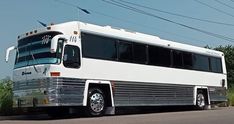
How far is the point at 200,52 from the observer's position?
2467 centimetres

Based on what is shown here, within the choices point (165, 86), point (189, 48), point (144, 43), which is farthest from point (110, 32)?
point (189, 48)

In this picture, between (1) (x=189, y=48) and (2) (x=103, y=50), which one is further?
(1) (x=189, y=48)

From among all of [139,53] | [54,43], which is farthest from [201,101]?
[54,43]

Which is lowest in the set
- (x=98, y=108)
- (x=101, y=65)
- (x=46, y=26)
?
(x=98, y=108)

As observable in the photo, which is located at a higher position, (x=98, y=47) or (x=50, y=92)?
(x=98, y=47)

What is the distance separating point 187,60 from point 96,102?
7.43 m

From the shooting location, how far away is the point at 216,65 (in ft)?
85.3

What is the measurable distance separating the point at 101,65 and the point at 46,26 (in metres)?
2.48

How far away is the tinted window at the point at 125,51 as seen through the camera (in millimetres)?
18672

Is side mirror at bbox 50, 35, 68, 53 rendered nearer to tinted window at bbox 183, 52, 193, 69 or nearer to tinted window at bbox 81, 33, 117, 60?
tinted window at bbox 81, 33, 117, 60

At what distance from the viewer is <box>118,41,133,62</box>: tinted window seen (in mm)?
18672

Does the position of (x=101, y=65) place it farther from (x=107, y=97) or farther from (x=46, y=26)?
(x=46, y=26)

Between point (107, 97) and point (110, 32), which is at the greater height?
point (110, 32)

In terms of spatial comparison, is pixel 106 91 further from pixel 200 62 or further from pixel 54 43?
pixel 200 62
